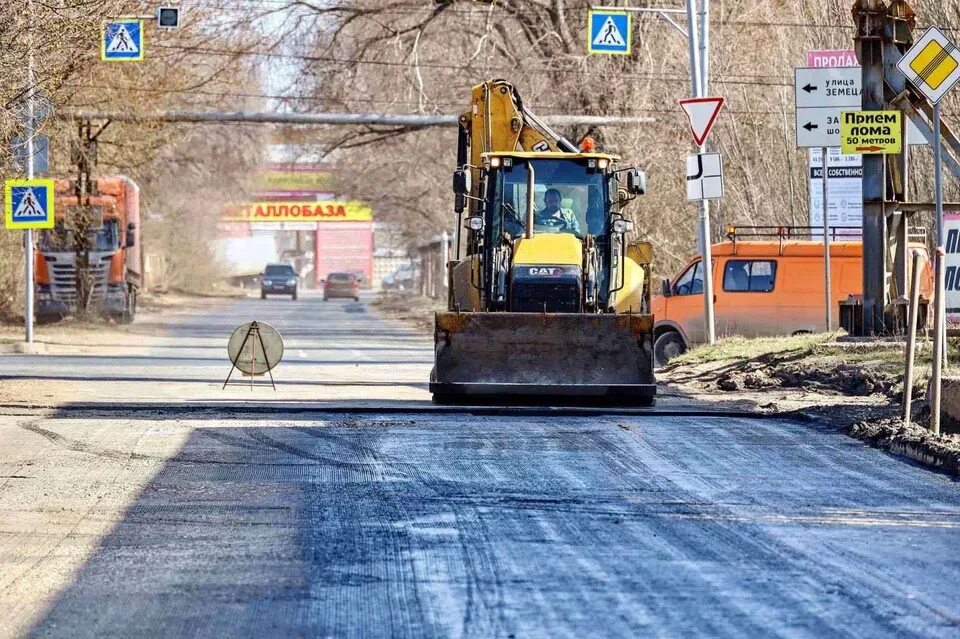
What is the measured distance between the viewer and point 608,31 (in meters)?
28.8

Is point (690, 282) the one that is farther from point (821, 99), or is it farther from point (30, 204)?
point (30, 204)

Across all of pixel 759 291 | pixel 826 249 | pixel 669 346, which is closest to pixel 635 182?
pixel 826 249

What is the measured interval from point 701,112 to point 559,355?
834 centimetres

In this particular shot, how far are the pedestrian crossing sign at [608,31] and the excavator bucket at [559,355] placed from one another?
13.9 metres

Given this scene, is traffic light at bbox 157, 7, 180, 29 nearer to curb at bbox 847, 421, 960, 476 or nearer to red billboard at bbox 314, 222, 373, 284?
curb at bbox 847, 421, 960, 476

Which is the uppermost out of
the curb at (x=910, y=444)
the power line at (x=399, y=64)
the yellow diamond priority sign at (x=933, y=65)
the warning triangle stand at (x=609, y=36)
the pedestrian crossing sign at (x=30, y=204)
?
the power line at (x=399, y=64)

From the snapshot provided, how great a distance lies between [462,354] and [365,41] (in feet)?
72.2

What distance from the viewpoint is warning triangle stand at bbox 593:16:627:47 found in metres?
28.7

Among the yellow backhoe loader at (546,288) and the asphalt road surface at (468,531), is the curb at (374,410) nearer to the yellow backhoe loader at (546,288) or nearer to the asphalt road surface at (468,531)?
the yellow backhoe loader at (546,288)

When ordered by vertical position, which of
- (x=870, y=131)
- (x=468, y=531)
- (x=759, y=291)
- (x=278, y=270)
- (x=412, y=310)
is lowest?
(x=468, y=531)

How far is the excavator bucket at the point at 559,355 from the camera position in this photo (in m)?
15.6

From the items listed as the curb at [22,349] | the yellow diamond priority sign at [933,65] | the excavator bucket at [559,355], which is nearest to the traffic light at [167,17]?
the curb at [22,349]

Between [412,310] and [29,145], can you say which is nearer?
[29,145]

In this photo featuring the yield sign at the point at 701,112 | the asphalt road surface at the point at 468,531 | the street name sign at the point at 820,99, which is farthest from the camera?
the yield sign at the point at 701,112
